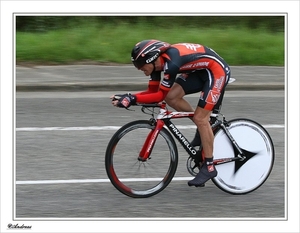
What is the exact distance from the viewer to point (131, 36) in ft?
51.6

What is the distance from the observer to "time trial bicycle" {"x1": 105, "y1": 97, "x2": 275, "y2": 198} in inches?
264

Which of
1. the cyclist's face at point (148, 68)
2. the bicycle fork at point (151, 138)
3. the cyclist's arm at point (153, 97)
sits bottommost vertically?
the bicycle fork at point (151, 138)

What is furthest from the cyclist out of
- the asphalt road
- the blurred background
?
the blurred background

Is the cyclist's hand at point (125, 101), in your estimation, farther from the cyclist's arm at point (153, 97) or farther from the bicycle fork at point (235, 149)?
the bicycle fork at point (235, 149)

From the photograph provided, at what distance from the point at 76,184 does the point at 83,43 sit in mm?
8582

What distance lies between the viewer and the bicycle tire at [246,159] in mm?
7055

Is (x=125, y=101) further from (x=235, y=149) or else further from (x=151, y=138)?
(x=235, y=149)

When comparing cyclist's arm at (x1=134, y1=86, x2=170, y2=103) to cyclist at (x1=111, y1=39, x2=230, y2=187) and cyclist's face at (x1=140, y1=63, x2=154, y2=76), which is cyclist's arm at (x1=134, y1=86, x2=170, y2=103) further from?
cyclist's face at (x1=140, y1=63, x2=154, y2=76)

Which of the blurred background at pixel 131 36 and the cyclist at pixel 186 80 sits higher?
the cyclist at pixel 186 80

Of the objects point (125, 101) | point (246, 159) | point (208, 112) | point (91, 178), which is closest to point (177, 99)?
point (208, 112)

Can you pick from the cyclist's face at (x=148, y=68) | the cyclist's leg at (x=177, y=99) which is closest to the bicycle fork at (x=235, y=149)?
the cyclist's leg at (x=177, y=99)

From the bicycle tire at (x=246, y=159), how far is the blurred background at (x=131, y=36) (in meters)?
8.05

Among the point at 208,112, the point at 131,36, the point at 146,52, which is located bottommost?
the point at 131,36

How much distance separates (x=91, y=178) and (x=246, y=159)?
1791 mm
